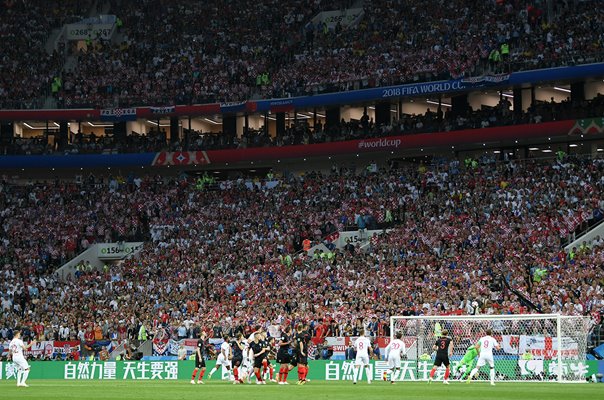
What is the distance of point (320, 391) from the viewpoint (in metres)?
27.6

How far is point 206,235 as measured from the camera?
5688 cm

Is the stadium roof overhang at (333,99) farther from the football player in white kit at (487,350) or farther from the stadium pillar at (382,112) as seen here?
the football player in white kit at (487,350)

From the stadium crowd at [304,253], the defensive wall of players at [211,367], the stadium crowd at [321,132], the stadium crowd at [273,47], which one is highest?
the stadium crowd at [273,47]

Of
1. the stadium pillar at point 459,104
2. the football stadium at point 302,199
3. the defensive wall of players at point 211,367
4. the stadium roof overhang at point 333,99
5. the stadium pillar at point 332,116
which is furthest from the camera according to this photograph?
the stadium pillar at point 332,116

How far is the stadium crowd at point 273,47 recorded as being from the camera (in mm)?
58875

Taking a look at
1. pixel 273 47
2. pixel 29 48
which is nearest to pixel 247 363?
pixel 273 47

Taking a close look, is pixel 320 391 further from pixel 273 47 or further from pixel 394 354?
pixel 273 47

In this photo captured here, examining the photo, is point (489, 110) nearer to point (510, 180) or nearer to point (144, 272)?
point (510, 180)

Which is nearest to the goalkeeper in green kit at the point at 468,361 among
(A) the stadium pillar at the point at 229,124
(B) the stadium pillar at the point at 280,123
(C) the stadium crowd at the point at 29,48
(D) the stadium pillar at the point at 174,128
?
(B) the stadium pillar at the point at 280,123

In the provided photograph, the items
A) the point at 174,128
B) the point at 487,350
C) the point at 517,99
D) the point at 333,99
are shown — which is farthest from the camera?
the point at 174,128

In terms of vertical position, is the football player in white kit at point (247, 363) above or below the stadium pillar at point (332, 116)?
below

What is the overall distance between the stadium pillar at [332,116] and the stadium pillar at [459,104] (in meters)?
8.24

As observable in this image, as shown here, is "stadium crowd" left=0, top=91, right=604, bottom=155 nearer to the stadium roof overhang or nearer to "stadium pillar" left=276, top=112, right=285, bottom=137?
"stadium pillar" left=276, top=112, right=285, bottom=137

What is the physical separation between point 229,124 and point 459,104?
673 inches
